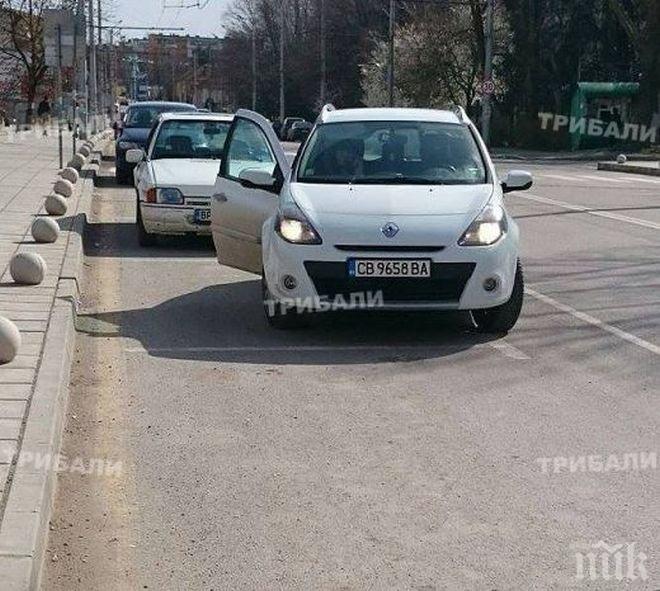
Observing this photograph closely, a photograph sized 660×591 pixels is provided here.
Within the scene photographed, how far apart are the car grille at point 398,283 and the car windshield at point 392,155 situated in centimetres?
114

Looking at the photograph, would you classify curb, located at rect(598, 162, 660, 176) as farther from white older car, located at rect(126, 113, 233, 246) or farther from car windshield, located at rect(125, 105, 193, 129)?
white older car, located at rect(126, 113, 233, 246)

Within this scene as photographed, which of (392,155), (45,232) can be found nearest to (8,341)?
(392,155)

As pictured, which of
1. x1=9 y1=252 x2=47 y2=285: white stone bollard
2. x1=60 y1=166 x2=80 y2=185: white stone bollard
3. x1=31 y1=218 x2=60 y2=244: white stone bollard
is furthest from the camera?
x1=60 y1=166 x2=80 y2=185: white stone bollard

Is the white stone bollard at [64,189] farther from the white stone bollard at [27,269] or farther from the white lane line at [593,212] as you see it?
the white stone bollard at [27,269]

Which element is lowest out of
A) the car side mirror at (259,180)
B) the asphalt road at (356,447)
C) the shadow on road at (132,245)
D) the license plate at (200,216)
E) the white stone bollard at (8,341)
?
the shadow on road at (132,245)

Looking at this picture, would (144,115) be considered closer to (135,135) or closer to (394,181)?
(135,135)

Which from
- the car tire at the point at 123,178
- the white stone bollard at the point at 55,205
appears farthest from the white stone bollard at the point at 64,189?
the car tire at the point at 123,178

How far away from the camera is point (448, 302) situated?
8.20 m

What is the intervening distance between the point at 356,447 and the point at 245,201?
4.34 m

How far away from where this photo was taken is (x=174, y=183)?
13.7 meters

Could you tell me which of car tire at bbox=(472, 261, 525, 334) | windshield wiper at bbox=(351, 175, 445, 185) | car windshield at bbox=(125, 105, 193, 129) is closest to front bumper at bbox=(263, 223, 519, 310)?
car tire at bbox=(472, 261, 525, 334)

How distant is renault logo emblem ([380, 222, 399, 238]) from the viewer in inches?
317

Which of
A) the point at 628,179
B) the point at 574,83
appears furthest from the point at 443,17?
the point at 628,179

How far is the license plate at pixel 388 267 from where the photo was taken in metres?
8.02
